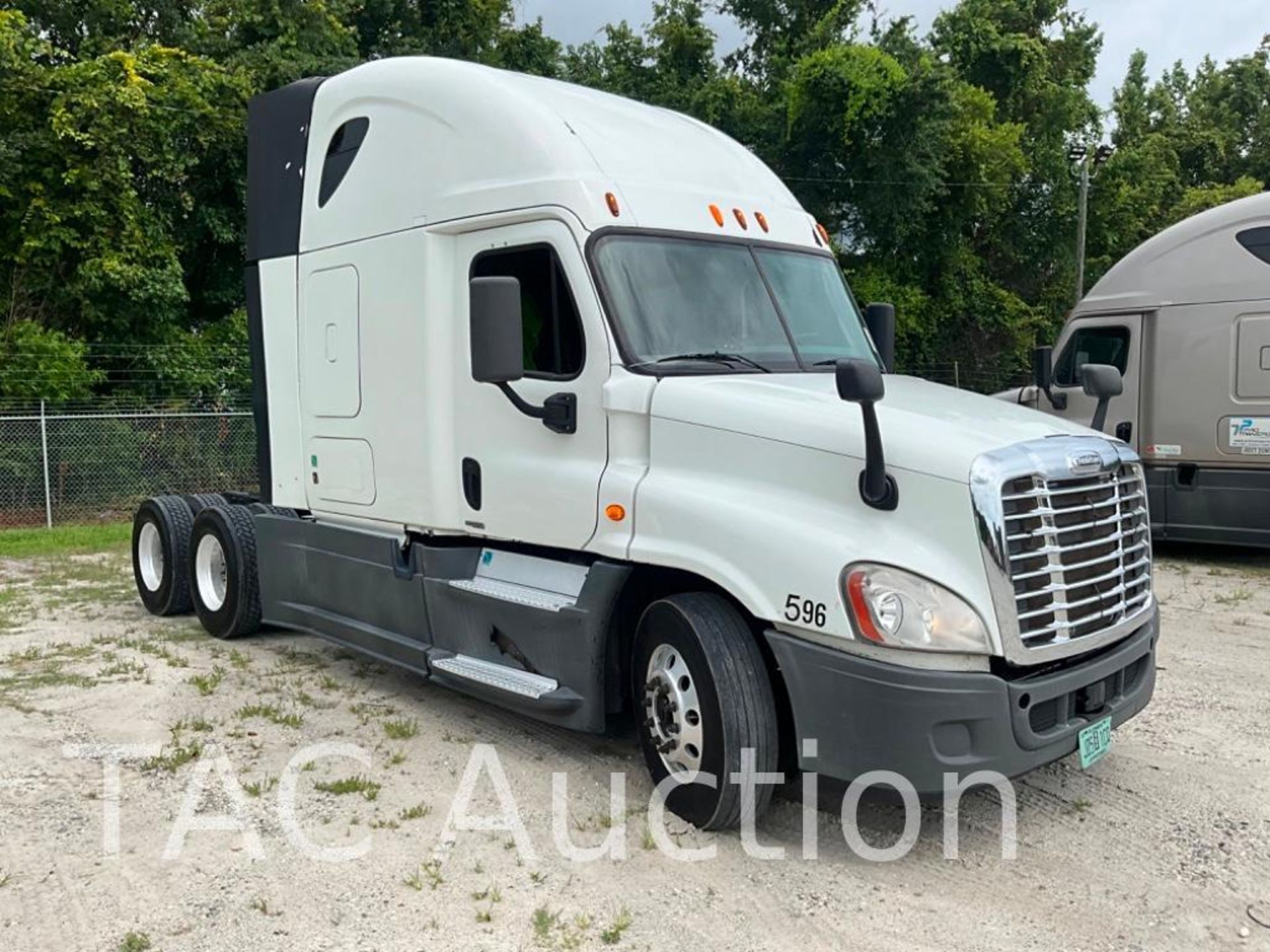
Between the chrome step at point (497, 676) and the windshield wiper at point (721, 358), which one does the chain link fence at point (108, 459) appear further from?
the windshield wiper at point (721, 358)

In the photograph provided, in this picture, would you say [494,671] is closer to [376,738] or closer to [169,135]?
[376,738]

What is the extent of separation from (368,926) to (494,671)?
5.63 feet

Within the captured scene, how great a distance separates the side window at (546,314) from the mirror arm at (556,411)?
0.41 feet

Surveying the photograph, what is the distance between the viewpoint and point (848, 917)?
3805mm

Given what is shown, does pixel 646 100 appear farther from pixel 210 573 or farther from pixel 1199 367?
pixel 210 573

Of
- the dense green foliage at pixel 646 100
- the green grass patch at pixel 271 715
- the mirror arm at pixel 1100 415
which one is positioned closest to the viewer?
the mirror arm at pixel 1100 415

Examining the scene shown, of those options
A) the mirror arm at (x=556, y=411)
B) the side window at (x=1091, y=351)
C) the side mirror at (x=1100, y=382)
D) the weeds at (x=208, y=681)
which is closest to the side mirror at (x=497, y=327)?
the mirror arm at (x=556, y=411)

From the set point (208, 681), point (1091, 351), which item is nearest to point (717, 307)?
point (208, 681)

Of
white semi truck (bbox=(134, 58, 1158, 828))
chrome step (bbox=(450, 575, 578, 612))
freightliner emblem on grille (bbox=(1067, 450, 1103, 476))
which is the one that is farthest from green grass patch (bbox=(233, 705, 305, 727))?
freightliner emblem on grille (bbox=(1067, 450, 1103, 476))

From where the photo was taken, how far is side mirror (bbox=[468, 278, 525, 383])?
4645 mm

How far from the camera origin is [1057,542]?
403 centimetres

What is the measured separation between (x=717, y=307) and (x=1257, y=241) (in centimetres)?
788

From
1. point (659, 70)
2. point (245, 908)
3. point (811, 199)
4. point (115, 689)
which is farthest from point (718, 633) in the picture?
point (659, 70)

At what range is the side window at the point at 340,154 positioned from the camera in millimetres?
6375
